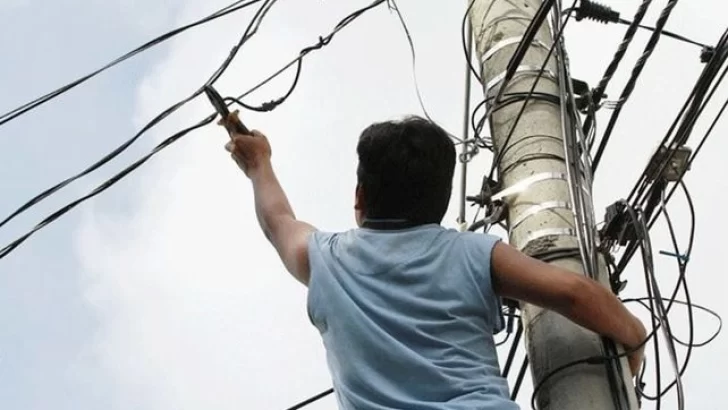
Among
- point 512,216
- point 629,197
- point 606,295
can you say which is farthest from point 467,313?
point 629,197

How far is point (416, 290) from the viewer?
2572mm

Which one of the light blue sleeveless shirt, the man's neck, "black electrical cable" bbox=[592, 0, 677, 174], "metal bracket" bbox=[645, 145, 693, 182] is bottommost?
the light blue sleeveless shirt

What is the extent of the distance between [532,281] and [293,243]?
0.72m

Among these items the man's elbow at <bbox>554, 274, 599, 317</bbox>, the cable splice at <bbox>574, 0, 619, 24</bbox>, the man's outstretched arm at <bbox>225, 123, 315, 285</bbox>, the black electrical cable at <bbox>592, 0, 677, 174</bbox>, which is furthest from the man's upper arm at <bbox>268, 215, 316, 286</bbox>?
the cable splice at <bbox>574, 0, 619, 24</bbox>

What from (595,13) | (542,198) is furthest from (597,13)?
(542,198)

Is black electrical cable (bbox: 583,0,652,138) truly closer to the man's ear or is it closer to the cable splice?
the cable splice

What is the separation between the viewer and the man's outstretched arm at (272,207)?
2828mm

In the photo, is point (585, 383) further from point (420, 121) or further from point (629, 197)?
point (629, 197)

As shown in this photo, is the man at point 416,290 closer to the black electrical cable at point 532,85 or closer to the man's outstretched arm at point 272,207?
the man's outstretched arm at point 272,207

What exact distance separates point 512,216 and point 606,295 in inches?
31.5

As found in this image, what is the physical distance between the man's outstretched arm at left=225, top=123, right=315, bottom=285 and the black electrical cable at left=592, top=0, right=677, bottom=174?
1.53 meters

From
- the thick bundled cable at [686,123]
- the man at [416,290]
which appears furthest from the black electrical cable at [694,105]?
the man at [416,290]

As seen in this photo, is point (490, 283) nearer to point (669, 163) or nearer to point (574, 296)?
point (574, 296)

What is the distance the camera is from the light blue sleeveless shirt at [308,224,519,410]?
2391 millimetres
